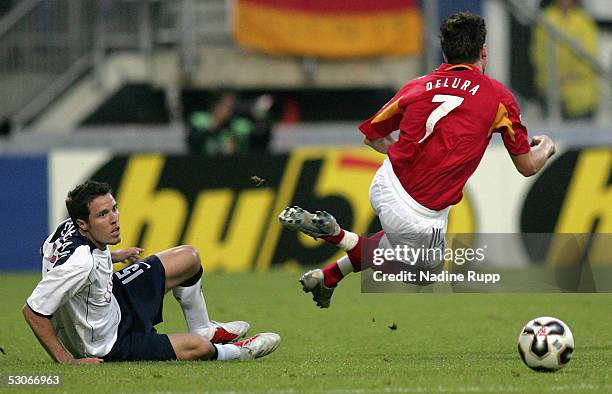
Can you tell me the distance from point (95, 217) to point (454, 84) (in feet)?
7.91

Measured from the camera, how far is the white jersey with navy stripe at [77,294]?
7629 mm

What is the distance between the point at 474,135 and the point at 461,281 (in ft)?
3.22

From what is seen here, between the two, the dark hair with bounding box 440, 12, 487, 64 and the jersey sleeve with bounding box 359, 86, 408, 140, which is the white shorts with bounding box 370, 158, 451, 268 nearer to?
the jersey sleeve with bounding box 359, 86, 408, 140

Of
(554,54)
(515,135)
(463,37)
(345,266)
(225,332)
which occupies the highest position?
(463,37)

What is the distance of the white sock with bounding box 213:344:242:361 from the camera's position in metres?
8.20

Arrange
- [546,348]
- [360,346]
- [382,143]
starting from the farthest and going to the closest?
[360,346]
[382,143]
[546,348]

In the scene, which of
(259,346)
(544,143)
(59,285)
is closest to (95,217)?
(59,285)

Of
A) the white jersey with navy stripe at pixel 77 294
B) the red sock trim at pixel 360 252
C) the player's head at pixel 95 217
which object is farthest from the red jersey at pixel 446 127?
the white jersey with navy stripe at pixel 77 294

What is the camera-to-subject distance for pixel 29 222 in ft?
51.3

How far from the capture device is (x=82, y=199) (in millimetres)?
7836

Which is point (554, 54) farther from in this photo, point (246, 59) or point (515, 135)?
point (515, 135)

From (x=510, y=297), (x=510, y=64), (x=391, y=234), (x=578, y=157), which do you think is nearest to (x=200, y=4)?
(x=510, y=64)

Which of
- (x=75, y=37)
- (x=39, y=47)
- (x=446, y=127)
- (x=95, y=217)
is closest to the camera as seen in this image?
(x=95, y=217)

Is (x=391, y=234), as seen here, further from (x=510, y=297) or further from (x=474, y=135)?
(x=510, y=297)
